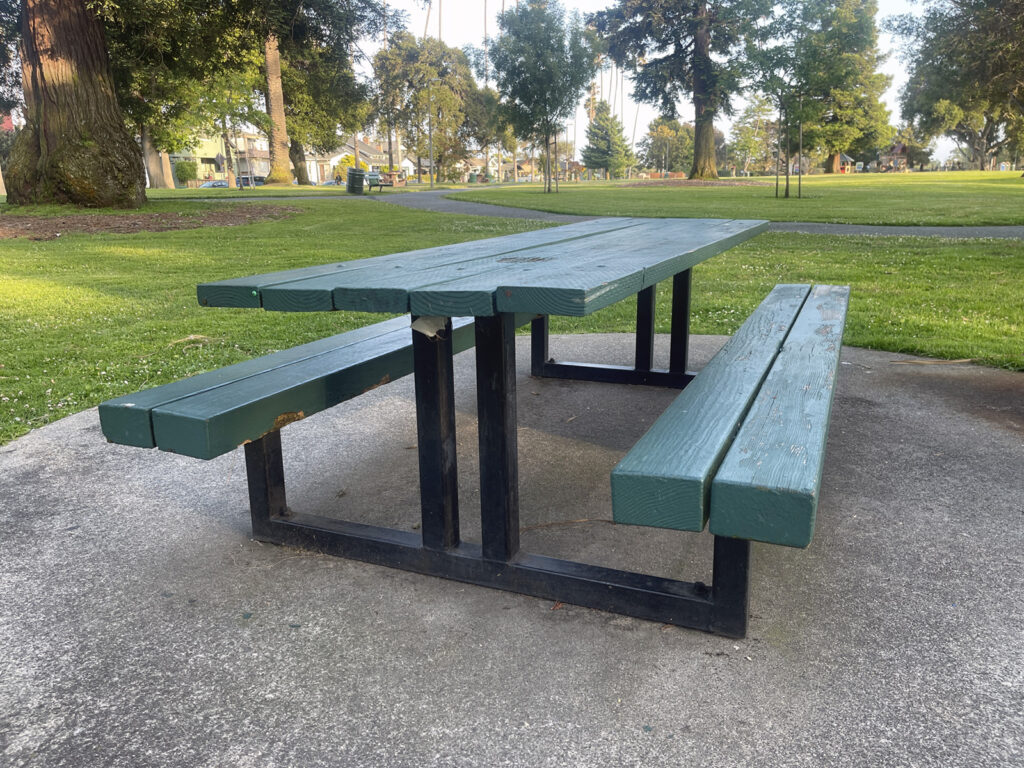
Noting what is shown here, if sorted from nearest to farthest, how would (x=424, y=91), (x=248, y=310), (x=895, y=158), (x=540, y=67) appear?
(x=248, y=310), (x=540, y=67), (x=424, y=91), (x=895, y=158)

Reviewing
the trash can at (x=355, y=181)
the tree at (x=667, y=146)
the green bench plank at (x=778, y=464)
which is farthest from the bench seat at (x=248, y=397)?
the tree at (x=667, y=146)

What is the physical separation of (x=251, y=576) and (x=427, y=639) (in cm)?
71

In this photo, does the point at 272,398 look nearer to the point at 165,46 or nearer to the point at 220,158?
the point at 165,46

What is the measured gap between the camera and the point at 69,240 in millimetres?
12727

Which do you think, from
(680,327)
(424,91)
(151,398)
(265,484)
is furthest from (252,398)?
(424,91)

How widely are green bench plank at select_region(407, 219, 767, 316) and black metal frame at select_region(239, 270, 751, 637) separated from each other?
209 mm

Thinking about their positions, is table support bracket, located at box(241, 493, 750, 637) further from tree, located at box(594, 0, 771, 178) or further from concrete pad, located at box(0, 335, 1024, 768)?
tree, located at box(594, 0, 771, 178)

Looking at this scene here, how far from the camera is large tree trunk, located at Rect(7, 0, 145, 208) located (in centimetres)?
1514

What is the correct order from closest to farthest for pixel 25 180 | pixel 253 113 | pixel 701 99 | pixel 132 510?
pixel 132 510 < pixel 25 180 < pixel 701 99 < pixel 253 113

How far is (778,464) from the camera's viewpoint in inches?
68.6

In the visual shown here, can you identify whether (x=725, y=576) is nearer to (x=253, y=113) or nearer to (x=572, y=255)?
(x=572, y=255)

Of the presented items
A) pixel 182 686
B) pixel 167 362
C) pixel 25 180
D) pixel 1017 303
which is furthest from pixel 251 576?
pixel 25 180

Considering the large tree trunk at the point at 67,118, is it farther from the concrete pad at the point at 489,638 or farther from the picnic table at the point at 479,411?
the picnic table at the point at 479,411

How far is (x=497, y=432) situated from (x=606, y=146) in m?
79.4
